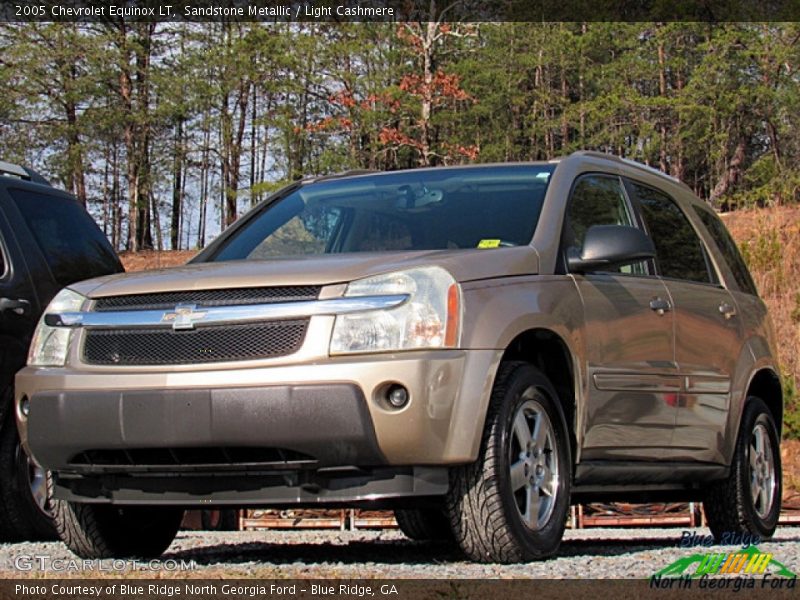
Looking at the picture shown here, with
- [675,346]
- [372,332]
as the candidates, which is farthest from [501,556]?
[675,346]

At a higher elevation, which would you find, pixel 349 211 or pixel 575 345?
pixel 349 211

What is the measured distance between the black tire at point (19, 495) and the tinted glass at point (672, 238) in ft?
12.7

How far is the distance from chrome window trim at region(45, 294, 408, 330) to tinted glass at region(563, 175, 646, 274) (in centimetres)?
147

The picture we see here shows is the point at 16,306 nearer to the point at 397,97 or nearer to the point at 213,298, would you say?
the point at 213,298

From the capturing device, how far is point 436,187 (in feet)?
22.3

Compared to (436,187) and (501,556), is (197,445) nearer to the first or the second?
(501,556)

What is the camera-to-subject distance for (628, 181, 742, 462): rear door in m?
7.14

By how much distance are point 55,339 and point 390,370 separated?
1659 millimetres

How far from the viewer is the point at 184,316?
17.9ft

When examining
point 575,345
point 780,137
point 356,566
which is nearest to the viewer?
point 356,566

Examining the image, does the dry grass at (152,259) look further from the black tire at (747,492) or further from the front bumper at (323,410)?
the front bumper at (323,410)

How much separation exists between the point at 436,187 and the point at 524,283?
1192 millimetres

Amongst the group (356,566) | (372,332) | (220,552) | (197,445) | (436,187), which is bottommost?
(220,552)

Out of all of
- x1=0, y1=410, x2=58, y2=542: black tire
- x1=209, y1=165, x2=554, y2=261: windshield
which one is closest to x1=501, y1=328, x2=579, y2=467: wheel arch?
x1=209, y1=165, x2=554, y2=261: windshield
